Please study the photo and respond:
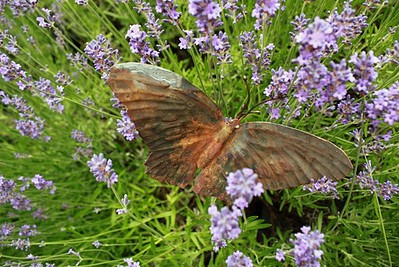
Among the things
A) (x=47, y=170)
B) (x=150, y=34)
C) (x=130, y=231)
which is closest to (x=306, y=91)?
(x=150, y=34)

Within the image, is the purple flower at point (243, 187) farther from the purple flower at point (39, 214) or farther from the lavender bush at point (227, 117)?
the purple flower at point (39, 214)

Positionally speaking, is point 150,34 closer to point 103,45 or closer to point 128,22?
point 103,45

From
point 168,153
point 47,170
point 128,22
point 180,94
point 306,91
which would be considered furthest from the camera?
point 128,22

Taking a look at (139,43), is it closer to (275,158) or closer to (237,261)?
(275,158)

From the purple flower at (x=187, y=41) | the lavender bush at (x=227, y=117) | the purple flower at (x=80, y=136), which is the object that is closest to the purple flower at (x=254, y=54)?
the lavender bush at (x=227, y=117)

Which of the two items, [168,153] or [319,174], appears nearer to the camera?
[319,174]

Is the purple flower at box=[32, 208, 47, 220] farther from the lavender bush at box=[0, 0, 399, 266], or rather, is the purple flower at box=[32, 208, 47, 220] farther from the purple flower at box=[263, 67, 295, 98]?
the purple flower at box=[263, 67, 295, 98]

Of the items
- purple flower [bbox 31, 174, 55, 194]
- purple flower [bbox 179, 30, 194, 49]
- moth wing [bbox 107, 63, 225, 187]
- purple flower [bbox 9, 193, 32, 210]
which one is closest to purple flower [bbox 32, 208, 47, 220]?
purple flower [bbox 9, 193, 32, 210]
